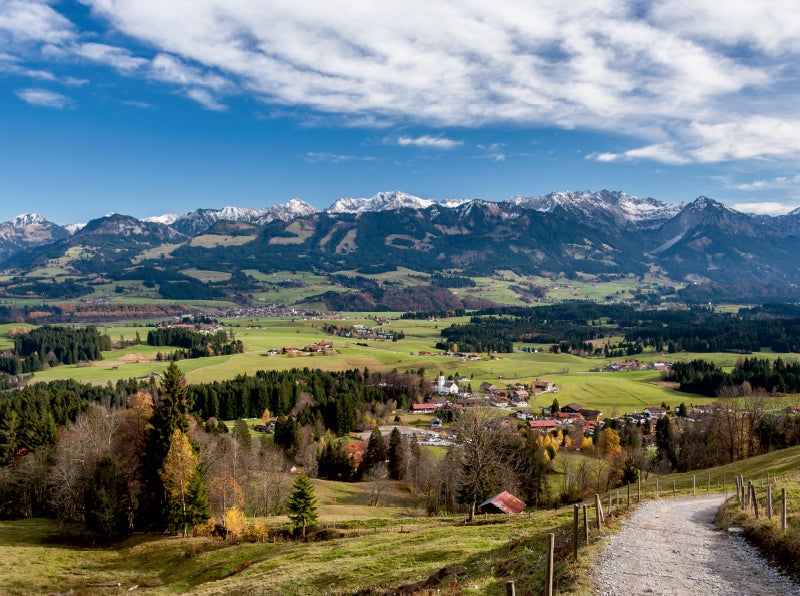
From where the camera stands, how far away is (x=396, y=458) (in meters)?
81.2

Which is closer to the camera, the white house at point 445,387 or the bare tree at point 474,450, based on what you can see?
the bare tree at point 474,450

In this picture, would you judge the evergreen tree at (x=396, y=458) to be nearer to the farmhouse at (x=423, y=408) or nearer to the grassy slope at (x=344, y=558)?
the grassy slope at (x=344, y=558)

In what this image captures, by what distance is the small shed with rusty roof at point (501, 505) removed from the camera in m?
49.0

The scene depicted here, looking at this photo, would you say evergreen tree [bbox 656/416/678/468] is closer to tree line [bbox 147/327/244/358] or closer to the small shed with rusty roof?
the small shed with rusty roof

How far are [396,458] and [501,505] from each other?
111 ft

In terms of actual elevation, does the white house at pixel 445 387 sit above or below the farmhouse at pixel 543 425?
above

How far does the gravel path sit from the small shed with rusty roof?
26456mm

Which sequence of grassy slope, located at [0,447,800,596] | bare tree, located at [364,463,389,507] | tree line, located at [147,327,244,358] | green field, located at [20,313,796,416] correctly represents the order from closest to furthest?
grassy slope, located at [0,447,800,596] < bare tree, located at [364,463,389,507] < green field, located at [20,313,796,416] < tree line, located at [147,327,244,358]

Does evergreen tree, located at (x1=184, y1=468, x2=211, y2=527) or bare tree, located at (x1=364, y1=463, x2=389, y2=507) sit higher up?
evergreen tree, located at (x1=184, y1=468, x2=211, y2=527)

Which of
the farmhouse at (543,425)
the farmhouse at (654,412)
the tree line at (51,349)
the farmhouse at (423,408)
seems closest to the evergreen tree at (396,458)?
the farmhouse at (543,425)

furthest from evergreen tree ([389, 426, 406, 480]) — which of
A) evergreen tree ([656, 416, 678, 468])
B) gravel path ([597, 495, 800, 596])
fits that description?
gravel path ([597, 495, 800, 596])

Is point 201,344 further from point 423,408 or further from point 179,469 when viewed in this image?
point 179,469

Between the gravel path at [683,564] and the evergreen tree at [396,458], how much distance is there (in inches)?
2331

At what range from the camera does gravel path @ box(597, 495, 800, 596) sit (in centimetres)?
1516
